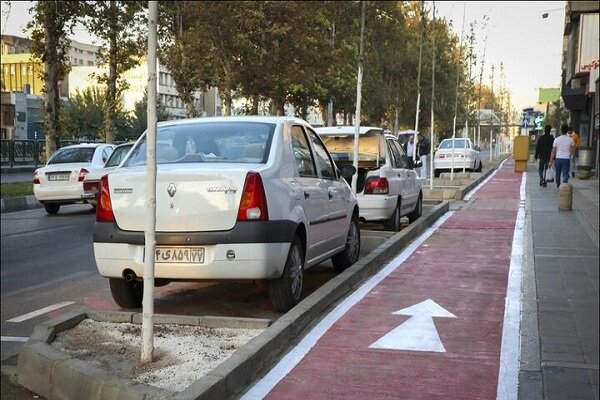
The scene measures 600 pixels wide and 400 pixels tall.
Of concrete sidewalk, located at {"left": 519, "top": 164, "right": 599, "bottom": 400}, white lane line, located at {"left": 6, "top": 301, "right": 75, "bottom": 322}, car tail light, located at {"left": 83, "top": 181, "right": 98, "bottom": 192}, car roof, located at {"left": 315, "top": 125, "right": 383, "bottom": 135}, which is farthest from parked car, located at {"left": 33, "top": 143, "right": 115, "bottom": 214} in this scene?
concrete sidewalk, located at {"left": 519, "top": 164, "right": 599, "bottom": 400}

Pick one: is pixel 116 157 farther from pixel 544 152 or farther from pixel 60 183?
pixel 544 152

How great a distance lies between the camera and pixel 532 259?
27.3 ft

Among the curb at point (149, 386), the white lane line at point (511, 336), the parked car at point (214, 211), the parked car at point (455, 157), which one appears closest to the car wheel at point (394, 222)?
the white lane line at point (511, 336)

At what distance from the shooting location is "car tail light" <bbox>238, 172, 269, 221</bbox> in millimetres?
5238

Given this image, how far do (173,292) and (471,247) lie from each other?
16.1 ft

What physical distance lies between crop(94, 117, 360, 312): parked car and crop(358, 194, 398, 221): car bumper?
13.5 feet

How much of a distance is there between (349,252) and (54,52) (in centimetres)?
1354

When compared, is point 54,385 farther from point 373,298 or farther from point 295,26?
point 295,26

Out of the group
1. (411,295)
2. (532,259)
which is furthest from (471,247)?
(411,295)

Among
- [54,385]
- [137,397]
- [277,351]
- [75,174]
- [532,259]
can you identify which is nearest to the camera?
[137,397]

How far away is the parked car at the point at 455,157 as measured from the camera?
2864 cm

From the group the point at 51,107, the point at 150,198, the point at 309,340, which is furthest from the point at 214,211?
the point at 51,107

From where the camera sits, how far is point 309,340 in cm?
510

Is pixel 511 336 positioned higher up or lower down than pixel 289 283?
lower down
